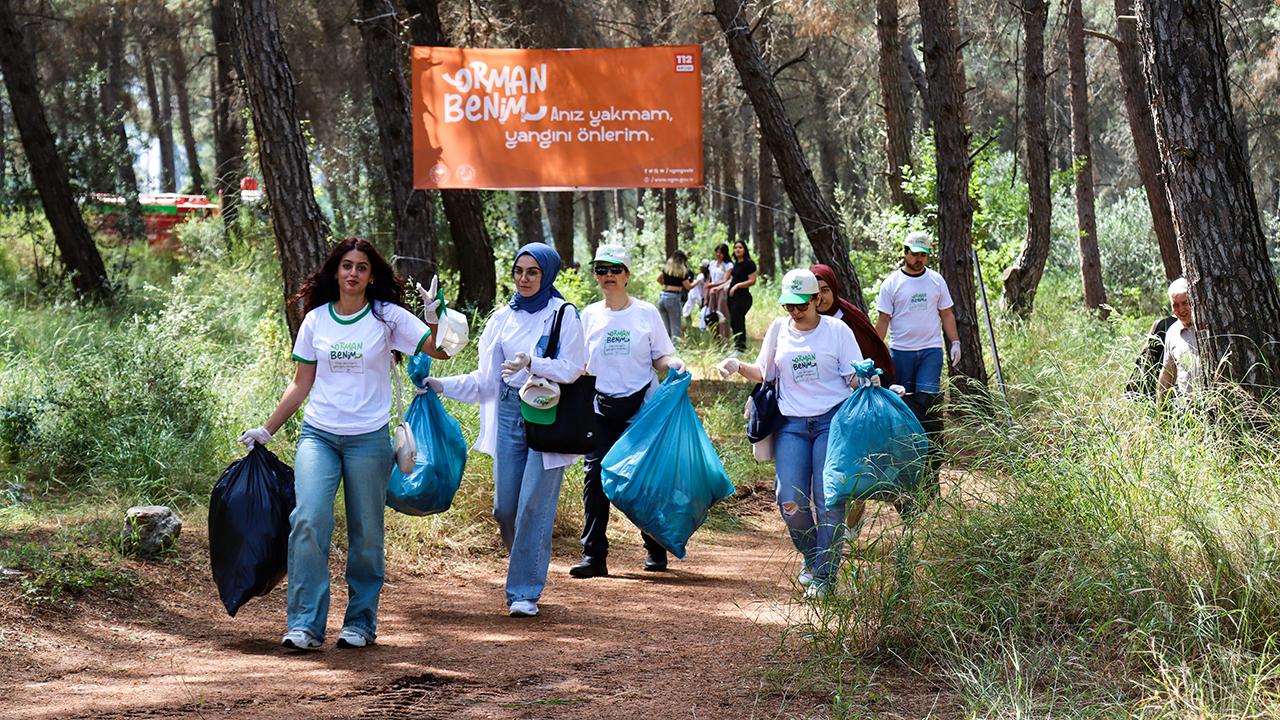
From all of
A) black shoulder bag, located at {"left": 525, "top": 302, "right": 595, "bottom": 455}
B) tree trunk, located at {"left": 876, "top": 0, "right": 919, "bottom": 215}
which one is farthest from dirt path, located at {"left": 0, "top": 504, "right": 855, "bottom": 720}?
tree trunk, located at {"left": 876, "top": 0, "right": 919, "bottom": 215}

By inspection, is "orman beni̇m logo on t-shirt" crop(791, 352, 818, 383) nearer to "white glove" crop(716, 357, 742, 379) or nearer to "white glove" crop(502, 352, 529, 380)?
"white glove" crop(716, 357, 742, 379)

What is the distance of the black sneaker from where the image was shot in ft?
26.0

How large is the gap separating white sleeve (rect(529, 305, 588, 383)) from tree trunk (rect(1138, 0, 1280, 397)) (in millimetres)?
3060

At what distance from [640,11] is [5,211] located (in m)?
10.6

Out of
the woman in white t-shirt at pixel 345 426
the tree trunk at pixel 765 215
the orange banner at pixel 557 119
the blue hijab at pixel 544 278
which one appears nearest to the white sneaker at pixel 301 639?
the woman in white t-shirt at pixel 345 426

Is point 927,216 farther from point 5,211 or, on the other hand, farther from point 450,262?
point 5,211

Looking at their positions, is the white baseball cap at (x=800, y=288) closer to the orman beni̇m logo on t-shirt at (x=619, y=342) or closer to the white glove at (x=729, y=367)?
the white glove at (x=729, y=367)

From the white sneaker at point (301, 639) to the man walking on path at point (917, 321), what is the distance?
189 inches

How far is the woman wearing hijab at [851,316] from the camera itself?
25.5ft

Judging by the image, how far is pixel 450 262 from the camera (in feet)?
60.1

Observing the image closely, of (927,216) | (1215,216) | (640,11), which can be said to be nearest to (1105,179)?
(640,11)

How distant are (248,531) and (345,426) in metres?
0.62

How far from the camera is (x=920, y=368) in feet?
30.9

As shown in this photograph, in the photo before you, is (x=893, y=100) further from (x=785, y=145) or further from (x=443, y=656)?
(x=443, y=656)
